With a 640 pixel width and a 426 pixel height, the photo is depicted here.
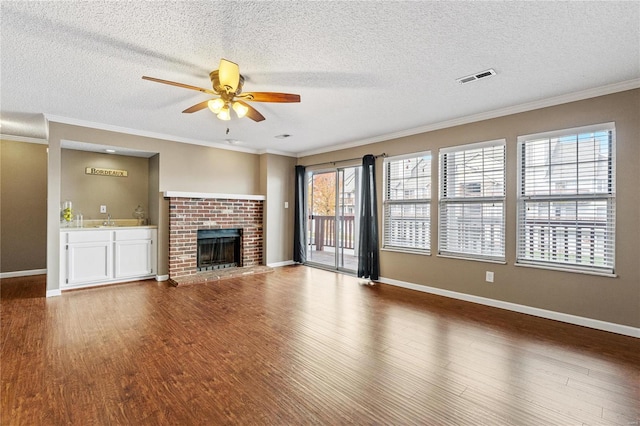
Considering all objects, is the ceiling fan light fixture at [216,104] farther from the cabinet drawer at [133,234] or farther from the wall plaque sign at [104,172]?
the wall plaque sign at [104,172]

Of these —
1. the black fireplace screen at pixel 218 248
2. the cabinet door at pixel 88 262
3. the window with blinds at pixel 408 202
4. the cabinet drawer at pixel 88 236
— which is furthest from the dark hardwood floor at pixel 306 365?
the black fireplace screen at pixel 218 248

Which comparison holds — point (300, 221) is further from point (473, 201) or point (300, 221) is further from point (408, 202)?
point (473, 201)

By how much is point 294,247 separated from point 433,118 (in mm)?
4038

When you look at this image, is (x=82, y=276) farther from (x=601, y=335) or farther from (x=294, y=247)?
(x=601, y=335)

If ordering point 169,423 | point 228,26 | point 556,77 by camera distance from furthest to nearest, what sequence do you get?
point 556,77 → point 228,26 → point 169,423

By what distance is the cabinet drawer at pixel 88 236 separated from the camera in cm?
464

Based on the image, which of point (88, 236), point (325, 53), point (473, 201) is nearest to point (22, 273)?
point (88, 236)

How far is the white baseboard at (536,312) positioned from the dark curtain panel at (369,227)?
1.98ft

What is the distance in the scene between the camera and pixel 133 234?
17.2ft

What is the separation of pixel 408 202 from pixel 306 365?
332 centimetres

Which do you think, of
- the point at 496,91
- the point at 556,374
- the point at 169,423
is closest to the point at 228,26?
the point at 169,423

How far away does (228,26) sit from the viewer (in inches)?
86.6

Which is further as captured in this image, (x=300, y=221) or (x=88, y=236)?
(x=300, y=221)

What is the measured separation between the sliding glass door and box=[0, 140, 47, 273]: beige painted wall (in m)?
5.21
